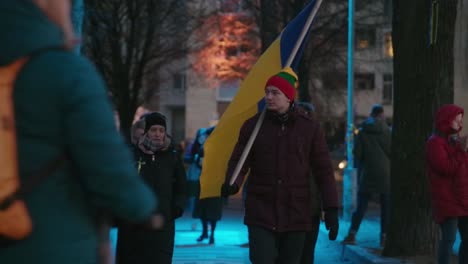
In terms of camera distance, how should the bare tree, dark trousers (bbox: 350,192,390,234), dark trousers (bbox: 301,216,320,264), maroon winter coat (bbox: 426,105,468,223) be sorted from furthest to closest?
the bare tree, dark trousers (bbox: 350,192,390,234), maroon winter coat (bbox: 426,105,468,223), dark trousers (bbox: 301,216,320,264)

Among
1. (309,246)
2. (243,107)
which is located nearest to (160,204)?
(309,246)

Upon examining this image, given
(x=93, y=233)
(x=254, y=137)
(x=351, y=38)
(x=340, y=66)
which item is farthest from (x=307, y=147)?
(x=340, y=66)

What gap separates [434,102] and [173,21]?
20.7 metres

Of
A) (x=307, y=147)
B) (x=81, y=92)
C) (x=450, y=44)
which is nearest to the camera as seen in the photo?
(x=81, y=92)

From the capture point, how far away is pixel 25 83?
306 centimetres

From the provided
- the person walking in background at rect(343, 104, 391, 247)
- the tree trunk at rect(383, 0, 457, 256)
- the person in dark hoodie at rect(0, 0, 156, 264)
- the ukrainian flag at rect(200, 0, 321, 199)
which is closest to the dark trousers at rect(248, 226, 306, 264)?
the ukrainian flag at rect(200, 0, 321, 199)

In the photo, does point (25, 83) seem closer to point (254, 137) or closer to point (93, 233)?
point (93, 233)

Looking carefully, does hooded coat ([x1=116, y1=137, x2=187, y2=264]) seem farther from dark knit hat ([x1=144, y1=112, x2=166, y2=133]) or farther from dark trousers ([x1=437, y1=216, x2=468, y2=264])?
dark trousers ([x1=437, y1=216, x2=468, y2=264])

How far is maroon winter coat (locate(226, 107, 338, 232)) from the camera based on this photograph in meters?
6.87

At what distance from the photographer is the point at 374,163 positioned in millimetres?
13391

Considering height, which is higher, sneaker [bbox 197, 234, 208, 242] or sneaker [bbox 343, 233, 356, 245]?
sneaker [bbox 343, 233, 356, 245]

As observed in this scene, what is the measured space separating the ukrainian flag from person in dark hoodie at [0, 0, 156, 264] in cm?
534

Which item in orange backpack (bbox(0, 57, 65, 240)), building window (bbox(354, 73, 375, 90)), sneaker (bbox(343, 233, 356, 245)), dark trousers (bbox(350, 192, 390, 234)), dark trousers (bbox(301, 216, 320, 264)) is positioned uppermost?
building window (bbox(354, 73, 375, 90))

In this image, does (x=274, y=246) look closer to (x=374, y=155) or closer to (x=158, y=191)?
(x=158, y=191)
